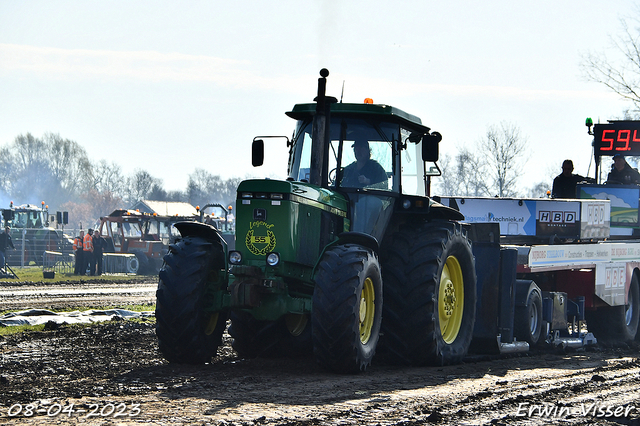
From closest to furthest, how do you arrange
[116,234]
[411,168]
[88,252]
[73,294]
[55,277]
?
[411,168]
[73,294]
[55,277]
[88,252]
[116,234]

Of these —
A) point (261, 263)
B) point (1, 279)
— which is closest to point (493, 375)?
point (261, 263)

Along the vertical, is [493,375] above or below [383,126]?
below

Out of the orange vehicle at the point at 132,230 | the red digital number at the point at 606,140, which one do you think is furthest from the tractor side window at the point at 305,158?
the orange vehicle at the point at 132,230

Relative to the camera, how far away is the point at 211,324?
9031mm

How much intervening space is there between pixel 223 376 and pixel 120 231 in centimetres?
2984

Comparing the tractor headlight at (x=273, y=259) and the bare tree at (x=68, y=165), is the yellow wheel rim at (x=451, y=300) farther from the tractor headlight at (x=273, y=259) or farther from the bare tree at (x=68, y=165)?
the bare tree at (x=68, y=165)

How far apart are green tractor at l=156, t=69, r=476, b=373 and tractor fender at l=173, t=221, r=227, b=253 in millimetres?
14

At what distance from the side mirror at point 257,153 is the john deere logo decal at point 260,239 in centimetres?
123

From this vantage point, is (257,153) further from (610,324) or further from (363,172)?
(610,324)

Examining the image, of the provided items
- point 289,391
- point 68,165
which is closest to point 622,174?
point 289,391

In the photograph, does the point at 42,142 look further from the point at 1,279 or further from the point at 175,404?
the point at 175,404

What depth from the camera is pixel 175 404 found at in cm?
650

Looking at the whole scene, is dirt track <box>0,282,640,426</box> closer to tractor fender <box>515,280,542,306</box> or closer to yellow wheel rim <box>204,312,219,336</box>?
yellow wheel rim <box>204,312,219,336</box>

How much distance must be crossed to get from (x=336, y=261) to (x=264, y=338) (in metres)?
2.09
